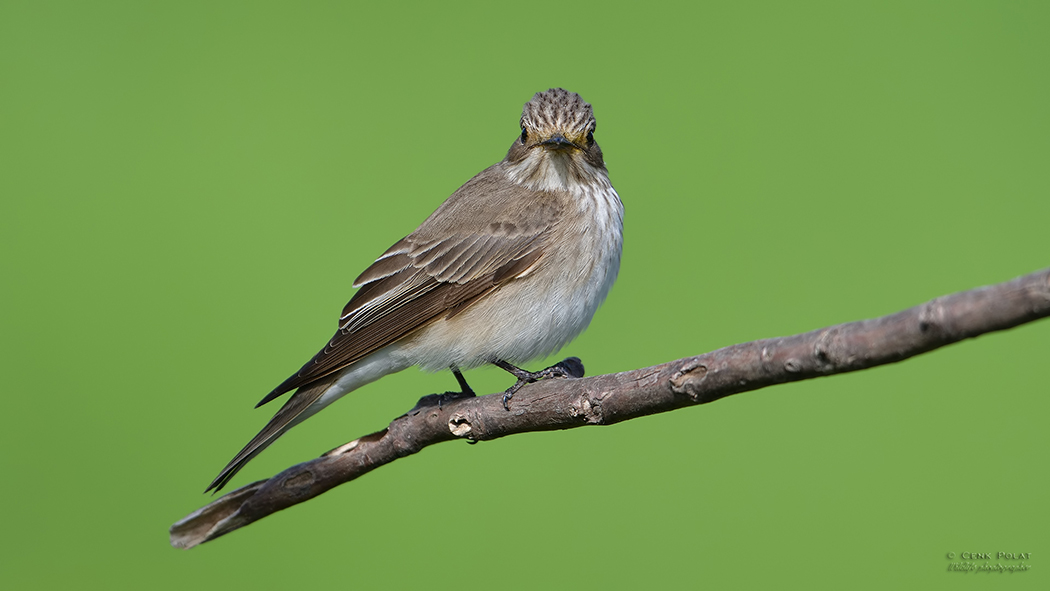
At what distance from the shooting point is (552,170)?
4848mm

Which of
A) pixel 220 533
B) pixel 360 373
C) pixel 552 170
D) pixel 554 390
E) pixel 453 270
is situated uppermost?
pixel 552 170

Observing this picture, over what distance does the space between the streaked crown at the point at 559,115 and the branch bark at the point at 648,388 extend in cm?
155

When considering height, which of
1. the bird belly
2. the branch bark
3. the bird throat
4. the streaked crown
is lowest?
the branch bark

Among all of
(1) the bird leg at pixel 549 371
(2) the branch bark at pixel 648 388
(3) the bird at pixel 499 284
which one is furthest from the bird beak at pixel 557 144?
(2) the branch bark at pixel 648 388

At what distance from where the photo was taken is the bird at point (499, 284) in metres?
4.52

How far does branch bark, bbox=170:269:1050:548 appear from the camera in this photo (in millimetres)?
2057

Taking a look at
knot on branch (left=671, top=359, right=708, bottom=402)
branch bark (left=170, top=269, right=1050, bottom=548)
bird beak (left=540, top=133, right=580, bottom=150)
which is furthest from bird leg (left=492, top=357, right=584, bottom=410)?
knot on branch (left=671, top=359, right=708, bottom=402)

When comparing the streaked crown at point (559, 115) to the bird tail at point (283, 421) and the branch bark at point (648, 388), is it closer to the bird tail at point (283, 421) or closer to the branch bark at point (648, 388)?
the branch bark at point (648, 388)

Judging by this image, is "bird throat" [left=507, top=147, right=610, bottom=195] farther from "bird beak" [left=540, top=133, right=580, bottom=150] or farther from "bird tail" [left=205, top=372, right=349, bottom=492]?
"bird tail" [left=205, top=372, right=349, bottom=492]

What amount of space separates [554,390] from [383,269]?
1706 mm

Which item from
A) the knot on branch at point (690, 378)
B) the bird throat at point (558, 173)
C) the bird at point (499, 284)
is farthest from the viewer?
the bird throat at point (558, 173)

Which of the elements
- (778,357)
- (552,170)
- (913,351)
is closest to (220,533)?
(552,170)

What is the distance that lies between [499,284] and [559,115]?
3.12ft

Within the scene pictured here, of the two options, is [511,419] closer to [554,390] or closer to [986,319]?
[554,390]
